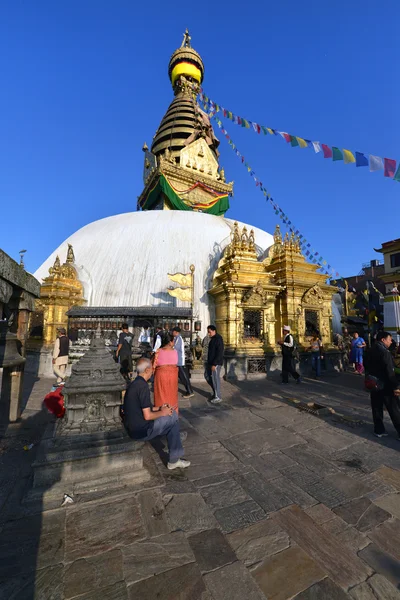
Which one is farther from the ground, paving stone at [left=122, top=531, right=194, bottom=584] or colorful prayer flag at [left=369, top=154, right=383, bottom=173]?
colorful prayer flag at [left=369, top=154, right=383, bottom=173]

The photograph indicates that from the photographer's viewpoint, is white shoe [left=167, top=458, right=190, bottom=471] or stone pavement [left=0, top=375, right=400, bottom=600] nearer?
stone pavement [left=0, top=375, right=400, bottom=600]

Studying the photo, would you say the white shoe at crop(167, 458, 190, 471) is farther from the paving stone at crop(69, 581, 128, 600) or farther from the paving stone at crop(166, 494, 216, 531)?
the paving stone at crop(69, 581, 128, 600)

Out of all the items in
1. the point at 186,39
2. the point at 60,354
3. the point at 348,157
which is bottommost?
the point at 60,354

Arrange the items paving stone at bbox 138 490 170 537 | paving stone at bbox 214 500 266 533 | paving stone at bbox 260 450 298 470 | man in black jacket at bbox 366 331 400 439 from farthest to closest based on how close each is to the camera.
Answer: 1. man in black jacket at bbox 366 331 400 439
2. paving stone at bbox 260 450 298 470
3. paving stone at bbox 214 500 266 533
4. paving stone at bbox 138 490 170 537

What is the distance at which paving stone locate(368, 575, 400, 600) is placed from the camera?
6.51ft

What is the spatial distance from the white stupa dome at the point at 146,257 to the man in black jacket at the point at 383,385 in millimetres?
8805

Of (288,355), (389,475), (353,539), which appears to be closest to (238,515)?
(353,539)

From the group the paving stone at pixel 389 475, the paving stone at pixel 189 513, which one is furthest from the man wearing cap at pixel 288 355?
the paving stone at pixel 189 513

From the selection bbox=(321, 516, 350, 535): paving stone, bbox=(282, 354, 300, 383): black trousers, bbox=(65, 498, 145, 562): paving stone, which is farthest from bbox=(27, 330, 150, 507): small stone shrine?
bbox=(282, 354, 300, 383): black trousers

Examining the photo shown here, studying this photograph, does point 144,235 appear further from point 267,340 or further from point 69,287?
point 267,340

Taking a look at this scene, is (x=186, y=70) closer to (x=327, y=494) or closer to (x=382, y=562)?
(x=327, y=494)

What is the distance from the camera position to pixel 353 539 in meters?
2.49

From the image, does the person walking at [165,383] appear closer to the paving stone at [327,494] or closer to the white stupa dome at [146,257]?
the paving stone at [327,494]

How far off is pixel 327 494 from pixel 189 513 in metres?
1.67
